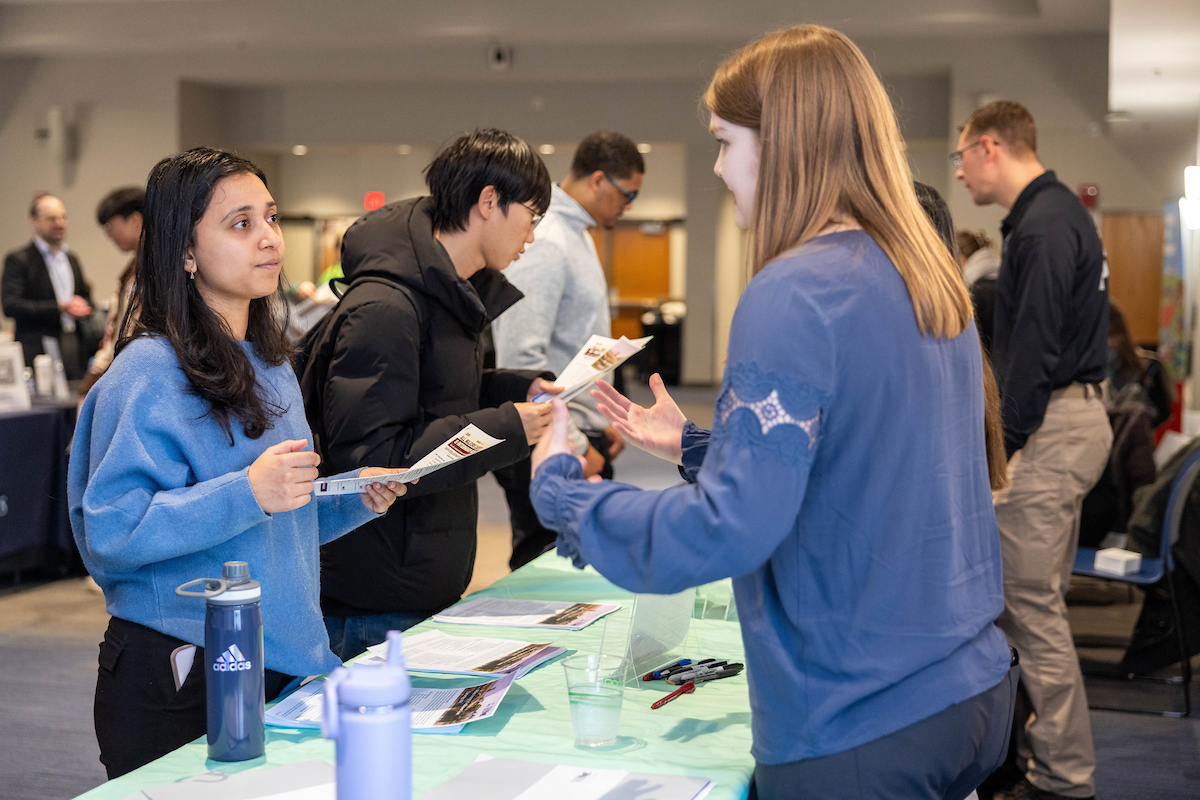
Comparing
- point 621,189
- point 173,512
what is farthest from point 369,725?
point 621,189

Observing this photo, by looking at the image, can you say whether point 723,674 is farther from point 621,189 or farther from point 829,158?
point 621,189

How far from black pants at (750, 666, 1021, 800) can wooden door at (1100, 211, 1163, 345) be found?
10591 millimetres

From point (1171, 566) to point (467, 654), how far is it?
111 inches

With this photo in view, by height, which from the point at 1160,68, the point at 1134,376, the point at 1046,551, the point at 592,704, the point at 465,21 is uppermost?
the point at 465,21

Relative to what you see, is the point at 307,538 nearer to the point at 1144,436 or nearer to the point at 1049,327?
the point at 1049,327

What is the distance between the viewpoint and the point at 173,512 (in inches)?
57.3

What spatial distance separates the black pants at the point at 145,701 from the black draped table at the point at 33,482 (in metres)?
3.64

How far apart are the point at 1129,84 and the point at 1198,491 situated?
346cm

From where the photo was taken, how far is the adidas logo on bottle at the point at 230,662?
1263mm

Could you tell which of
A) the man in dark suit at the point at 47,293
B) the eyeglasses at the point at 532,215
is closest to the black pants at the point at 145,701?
the eyeglasses at the point at 532,215

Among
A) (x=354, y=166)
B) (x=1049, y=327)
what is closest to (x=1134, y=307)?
(x=1049, y=327)

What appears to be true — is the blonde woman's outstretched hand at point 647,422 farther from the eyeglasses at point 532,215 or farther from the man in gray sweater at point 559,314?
the man in gray sweater at point 559,314

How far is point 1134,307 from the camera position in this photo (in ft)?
35.7

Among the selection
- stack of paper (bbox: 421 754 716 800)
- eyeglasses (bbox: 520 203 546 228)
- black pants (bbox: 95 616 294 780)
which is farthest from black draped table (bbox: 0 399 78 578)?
stack of paper (bbox: 421 754 716 800)
